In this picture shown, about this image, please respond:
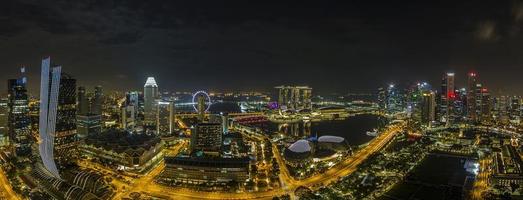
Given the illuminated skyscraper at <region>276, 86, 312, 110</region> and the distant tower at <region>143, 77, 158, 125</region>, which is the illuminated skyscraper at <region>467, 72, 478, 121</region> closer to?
the illuminated skyscraper at <region>276, 86, 312, 110</region>

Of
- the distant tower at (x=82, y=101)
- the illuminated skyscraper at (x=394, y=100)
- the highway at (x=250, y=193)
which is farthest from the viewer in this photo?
the illuminated skyscraper at (x=394, y=100)

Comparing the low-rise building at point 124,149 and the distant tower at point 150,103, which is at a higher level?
the distant tower at point 150,103

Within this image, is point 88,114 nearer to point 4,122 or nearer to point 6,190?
point 4,122

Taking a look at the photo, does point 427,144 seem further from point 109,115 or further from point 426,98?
point 109,115

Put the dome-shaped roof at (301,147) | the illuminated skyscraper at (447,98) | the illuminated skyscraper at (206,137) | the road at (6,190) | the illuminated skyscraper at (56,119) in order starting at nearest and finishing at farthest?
the road at (6,190), the illuminated skyscraper at (56,119), the dome-shaped roof at (301,147), the illuminated skyscraper at (206,137), the illuminated skyscraper at (447,98)

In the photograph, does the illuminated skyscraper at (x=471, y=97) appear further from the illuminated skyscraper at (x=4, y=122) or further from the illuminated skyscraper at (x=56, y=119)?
the illuminated skyscraper at (x=4, y=122)

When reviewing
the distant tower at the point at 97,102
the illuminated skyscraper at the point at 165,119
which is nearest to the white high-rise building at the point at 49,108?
the illuminated skyscraper at the point at 165,119

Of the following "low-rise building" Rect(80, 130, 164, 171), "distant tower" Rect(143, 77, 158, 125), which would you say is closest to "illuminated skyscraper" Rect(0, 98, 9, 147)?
"low-rise building" Rect(80, 130, 164, 171)
